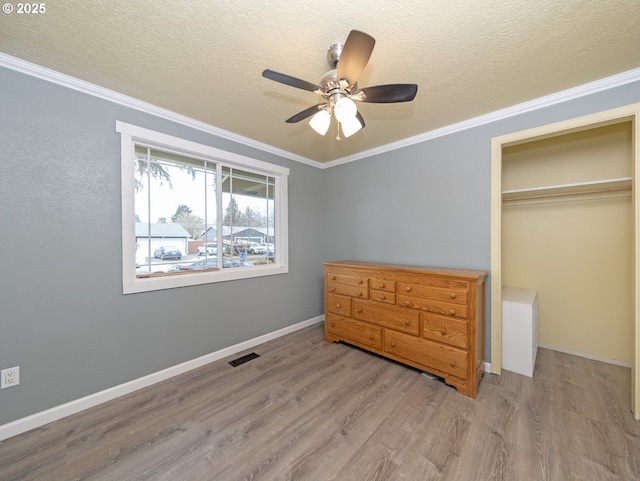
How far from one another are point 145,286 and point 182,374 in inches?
37.2

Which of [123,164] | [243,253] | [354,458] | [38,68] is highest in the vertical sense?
[38,68]

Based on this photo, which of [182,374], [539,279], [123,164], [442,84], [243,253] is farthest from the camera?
[243,253]

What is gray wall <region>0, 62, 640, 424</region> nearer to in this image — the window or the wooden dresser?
the window

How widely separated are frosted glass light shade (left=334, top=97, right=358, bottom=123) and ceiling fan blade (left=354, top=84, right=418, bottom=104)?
5.5 inches

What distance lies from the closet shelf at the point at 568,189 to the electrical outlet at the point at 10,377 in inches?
169

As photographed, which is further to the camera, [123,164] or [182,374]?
[182,374]

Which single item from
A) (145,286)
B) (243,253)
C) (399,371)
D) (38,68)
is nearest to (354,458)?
(399,371)

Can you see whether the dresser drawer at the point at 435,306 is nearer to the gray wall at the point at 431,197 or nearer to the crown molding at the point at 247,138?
the gray wall at the point at 431,197

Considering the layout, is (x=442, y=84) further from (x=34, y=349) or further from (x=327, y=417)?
(x=34, y=349)

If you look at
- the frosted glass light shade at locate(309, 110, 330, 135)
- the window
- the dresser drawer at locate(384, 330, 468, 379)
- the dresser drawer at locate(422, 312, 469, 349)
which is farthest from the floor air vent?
the frosted glass light shade at locate(309, 110, 330, 135)

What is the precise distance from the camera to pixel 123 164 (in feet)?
6.59

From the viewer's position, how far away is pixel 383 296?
2516mm

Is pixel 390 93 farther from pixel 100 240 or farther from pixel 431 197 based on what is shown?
pixel 100 240

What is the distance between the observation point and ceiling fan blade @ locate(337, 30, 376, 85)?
3.55 ft
